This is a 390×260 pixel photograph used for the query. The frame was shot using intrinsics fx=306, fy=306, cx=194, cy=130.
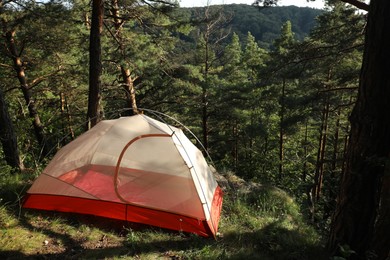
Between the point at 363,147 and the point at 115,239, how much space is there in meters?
3.38

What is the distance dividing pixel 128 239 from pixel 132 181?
897mm

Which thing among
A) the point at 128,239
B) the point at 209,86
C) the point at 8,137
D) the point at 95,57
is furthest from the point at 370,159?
the point at 209,86

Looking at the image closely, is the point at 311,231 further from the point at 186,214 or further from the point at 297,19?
the point at 297,19

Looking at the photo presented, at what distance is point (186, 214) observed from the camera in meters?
4.39

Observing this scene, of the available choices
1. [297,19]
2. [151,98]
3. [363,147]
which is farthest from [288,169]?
[297,19]

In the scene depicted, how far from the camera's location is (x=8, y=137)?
19.2 feet

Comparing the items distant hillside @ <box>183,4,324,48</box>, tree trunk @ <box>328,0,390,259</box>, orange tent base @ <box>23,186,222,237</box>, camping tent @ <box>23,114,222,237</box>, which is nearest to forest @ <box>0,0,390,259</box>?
Answer: tree trunk @ <box>328,0,390,259</box>

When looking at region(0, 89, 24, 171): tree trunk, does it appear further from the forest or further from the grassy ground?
the grassy ground

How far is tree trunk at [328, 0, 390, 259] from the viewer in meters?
3.28

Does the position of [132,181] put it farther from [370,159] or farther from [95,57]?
[370,159]

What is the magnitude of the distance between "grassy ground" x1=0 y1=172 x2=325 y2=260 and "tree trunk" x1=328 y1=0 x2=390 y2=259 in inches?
Answer: 24.0

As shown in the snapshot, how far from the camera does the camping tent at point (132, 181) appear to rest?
177 inches

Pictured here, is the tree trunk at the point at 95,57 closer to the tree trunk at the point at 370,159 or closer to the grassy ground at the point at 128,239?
the grassy ground at the point at 128,239

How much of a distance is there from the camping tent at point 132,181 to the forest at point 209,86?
2.38 ft
